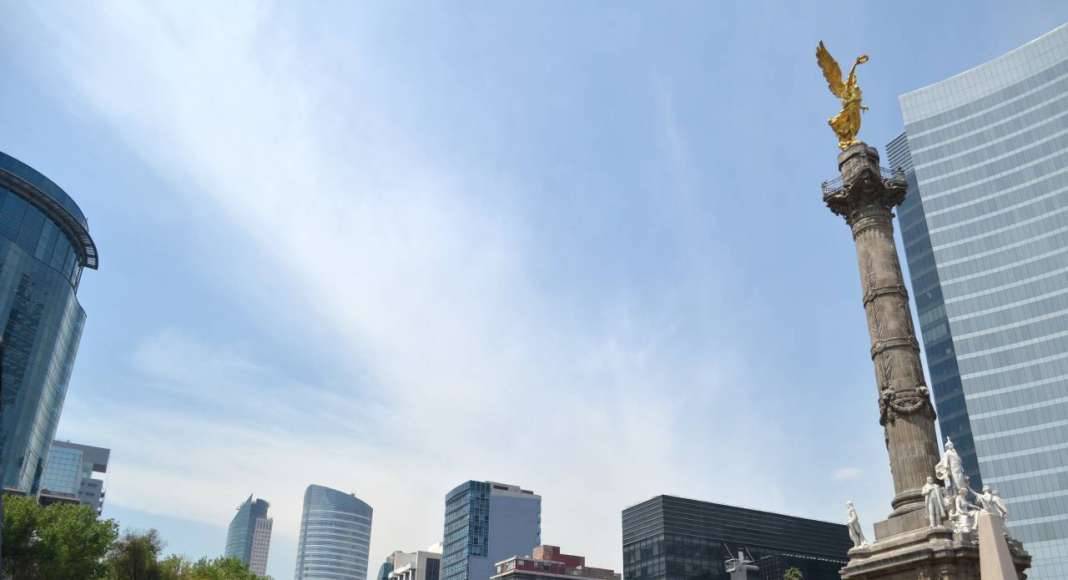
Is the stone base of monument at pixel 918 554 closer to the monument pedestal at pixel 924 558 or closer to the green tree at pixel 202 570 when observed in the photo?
the monument pedestal at pixel 924 558

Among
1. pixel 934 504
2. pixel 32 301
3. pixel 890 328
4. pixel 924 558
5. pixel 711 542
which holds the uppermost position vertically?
pixel 32 301

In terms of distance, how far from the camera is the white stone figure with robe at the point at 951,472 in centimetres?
2694

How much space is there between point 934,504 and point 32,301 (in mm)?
Result: 115876

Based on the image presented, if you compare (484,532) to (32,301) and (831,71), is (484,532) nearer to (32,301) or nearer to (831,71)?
(32,301)

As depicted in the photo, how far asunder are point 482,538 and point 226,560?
129 meters

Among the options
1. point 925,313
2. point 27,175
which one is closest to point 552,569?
point 925,313

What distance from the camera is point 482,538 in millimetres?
190000

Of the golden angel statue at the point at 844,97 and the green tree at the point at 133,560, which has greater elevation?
the golden angel statue at the point at 844,97

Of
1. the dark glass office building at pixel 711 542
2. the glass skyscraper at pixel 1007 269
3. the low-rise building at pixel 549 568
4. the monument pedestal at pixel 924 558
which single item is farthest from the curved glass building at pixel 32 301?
the glass skyscraper at pixel 1007 269

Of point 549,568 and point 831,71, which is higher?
point 831,71

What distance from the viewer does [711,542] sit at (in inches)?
4926

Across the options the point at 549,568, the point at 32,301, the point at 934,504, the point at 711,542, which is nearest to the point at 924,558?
the point at 934,504

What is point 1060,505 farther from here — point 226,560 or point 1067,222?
point 226,560

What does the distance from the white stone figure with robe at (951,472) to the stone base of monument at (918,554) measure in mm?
1377
